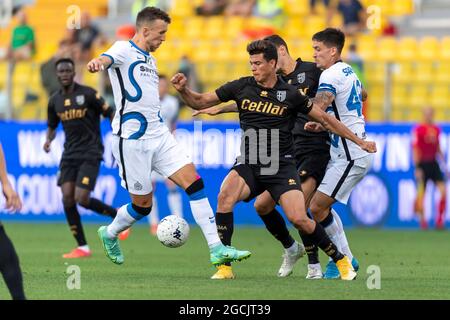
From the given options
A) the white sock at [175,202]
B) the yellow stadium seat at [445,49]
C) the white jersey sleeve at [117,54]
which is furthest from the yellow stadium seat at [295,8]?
the white jersey sleeve at [117,54]

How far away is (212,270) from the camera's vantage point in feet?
40.4

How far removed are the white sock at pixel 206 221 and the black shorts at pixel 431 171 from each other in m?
10.2

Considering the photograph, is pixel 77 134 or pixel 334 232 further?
pixel 77 134

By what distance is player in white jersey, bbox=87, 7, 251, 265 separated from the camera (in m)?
11.3

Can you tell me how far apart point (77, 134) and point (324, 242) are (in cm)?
539

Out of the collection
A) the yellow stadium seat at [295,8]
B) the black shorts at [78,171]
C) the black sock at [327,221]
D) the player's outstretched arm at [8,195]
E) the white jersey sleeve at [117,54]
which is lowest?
the black sock at [327,221]

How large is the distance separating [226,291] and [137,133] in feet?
7.75

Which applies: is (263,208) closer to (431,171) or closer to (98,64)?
(98,64)

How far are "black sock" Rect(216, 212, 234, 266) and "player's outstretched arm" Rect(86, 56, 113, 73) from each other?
6.18 feet

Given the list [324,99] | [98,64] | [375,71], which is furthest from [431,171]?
[98,64]

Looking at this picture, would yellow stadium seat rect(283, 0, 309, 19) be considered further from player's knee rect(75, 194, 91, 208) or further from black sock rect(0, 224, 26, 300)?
black sock rect(0, 224, 26, 300)

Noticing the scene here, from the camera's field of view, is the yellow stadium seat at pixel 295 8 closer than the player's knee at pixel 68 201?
No

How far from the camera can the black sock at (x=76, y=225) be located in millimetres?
14598

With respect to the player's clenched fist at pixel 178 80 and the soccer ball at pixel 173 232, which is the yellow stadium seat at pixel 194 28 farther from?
the player's clenched fist at pixel 178 80
